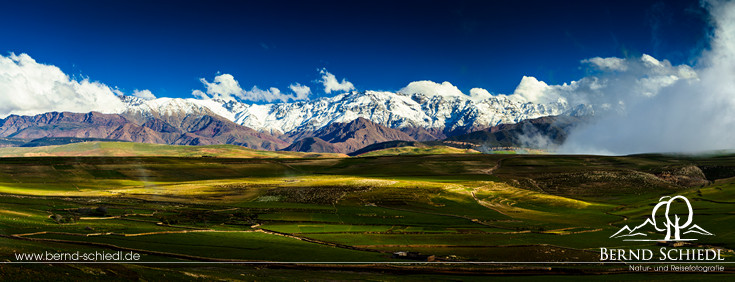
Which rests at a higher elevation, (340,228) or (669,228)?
(669,228)

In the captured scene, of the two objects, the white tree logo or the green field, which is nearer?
the green field

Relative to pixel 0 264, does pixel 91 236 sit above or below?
below

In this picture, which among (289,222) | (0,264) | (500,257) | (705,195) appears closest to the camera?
(0,264)

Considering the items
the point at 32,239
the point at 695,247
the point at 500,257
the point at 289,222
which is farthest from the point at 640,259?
the point at 32,239

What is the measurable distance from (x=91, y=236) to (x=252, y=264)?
83.7 ft

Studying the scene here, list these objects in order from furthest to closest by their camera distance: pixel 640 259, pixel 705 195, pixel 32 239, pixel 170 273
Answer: pixel 705 195 → pixel 640 259 → pixel 32 239 → pixel 170 273

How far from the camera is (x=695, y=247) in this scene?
2286 inches

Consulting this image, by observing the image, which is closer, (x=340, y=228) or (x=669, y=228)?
(x=669, y=228)

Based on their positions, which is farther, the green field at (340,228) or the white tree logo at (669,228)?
the white tree logo at (669,228)

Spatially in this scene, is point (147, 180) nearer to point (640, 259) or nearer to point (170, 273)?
point (170, 273)

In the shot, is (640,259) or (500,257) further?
(500,257)

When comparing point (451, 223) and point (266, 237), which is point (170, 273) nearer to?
point (266, 237)

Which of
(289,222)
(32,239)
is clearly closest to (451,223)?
(289,222)

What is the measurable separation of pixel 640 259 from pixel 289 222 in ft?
216
